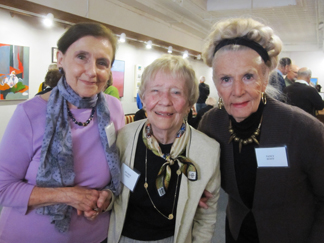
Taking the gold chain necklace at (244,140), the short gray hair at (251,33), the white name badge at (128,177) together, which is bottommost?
the white name badge at (128,177)

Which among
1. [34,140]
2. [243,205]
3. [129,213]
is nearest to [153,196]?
[129,213]

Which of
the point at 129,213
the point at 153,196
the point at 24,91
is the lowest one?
the point at 129,213

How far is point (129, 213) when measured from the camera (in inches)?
57.0

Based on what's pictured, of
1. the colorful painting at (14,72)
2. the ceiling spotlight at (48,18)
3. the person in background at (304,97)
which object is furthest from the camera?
the person in background at (304,97)

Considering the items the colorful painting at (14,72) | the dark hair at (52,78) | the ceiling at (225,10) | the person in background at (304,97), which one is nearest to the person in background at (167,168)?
the dark hair at (52,78)

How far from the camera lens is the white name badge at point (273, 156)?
1.35 meters

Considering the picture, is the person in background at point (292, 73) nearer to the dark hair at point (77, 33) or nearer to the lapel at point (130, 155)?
the lapel at point (130, 155)

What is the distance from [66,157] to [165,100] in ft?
1.95

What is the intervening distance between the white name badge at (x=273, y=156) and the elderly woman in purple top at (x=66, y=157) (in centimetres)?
81

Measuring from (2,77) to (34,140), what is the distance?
131 inches

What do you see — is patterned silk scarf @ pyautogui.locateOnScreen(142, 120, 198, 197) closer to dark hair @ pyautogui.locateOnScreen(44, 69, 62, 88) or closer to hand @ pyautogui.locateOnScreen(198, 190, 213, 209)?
hand @ pyautogui.locateOnScreen(198, 190, 213, 209)

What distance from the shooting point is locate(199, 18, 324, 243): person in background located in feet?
4.32

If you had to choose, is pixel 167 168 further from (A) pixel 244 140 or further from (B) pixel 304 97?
(B) pixel 304 97

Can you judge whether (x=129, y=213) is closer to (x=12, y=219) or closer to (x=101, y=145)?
(x=101, y=145)
